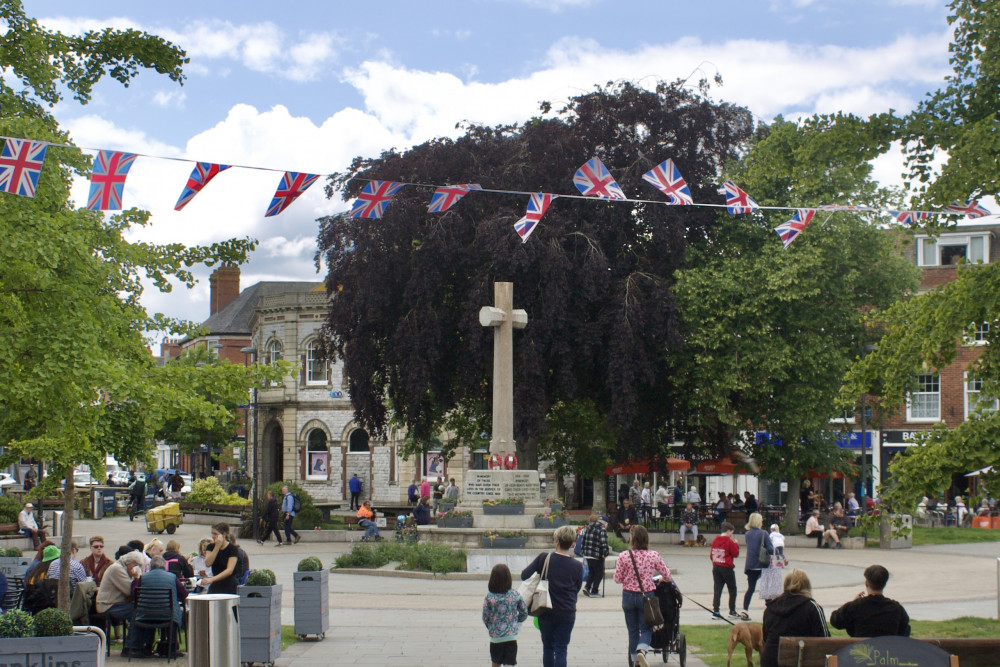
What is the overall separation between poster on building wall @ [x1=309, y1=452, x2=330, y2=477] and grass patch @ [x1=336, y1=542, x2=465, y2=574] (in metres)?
28.7

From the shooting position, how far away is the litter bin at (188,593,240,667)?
34.8 feet

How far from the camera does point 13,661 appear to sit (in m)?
9.26

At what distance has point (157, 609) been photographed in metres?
12.9

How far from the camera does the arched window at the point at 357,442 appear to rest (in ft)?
177

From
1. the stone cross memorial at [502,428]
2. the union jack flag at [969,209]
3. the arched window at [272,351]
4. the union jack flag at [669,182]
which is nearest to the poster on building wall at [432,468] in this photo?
the arched window at [272,351]

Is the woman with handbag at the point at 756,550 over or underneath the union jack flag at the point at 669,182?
underneath

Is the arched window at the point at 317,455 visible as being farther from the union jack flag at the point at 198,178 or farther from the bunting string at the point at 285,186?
the union jack flag at the point at 198,178

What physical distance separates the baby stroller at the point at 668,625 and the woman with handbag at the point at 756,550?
139 inches

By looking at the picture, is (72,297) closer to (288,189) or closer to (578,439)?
(288,189)

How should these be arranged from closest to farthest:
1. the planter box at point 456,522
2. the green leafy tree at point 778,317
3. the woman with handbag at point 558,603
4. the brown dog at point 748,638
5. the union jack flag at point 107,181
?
the woman with handbag at point 558,603 → the brown dog at point 748,638 → the union jack flag at point 107,181 → the planter box at point 456,522 → the green leafy tree at point 778,317

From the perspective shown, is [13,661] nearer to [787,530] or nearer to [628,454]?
[628,454]

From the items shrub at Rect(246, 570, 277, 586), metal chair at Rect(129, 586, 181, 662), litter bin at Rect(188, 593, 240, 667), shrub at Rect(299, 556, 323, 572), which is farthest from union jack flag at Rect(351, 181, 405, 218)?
litter bin at Rect(188, 593, 240, 667)

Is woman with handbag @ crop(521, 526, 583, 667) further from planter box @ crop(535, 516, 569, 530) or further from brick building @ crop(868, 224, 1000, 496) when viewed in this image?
brick building @ crop(868, 224, 1000, 496)

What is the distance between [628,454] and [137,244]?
71.4 feet
